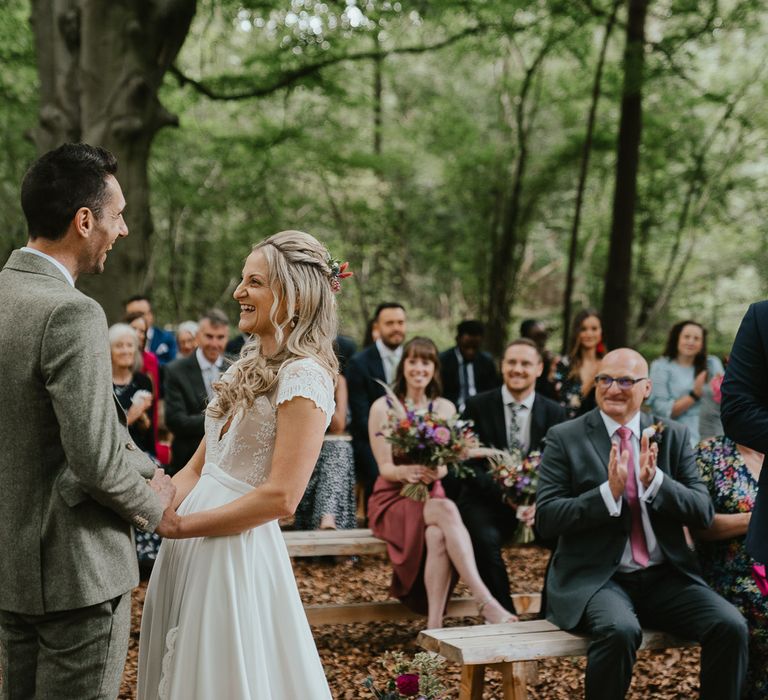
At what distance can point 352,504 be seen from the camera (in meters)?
7.65

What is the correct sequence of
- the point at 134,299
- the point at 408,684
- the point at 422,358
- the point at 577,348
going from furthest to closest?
the point at 134,299 < the point at 577,348 < the point at 422,358 < the point at 408,684

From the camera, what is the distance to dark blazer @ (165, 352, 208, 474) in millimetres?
7164

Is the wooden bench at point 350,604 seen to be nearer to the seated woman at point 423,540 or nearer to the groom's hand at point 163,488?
the seated woman at point 423,540

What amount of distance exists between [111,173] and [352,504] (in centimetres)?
546

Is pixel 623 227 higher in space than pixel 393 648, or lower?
higher

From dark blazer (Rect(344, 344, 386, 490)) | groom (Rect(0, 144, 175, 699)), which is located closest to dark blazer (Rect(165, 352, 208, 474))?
dark blazer (Rect(344, 344, 386, 490))

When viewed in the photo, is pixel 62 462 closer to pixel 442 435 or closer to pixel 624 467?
pixel 624 467

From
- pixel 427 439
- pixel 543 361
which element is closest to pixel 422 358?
pixel 427 439

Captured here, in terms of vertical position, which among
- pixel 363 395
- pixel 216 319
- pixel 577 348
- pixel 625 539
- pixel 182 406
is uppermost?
pixel 216 319

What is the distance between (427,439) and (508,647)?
1.63m

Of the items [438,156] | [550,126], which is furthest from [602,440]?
[550,126]

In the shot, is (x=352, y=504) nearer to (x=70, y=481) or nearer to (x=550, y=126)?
(x=70, y=481)

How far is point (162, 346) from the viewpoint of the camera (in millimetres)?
9188

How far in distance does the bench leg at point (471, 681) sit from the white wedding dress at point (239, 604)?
65.5 inches
